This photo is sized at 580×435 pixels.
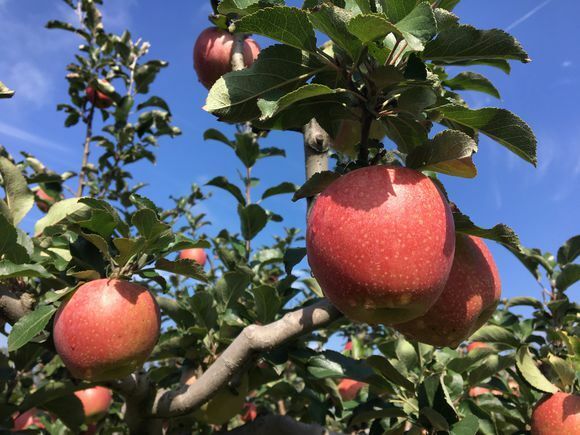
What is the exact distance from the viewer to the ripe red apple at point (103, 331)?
1.30 m

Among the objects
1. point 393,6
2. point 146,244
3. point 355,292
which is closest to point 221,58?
point 146,244

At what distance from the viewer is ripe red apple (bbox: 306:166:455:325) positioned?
0.88 metres

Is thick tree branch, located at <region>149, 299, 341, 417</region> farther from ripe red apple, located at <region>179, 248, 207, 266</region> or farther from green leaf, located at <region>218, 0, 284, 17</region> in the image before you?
ripe red apple, located at <region>179, 248, 207, 266</region>

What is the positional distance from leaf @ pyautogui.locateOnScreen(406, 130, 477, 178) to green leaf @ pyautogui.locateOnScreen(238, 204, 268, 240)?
4.60 ft

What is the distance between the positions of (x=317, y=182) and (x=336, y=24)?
35 cm

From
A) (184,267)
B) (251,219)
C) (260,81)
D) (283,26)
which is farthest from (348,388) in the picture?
(283,26)

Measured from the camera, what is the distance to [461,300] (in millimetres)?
1065

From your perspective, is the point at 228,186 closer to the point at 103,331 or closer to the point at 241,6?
the point at 103,331

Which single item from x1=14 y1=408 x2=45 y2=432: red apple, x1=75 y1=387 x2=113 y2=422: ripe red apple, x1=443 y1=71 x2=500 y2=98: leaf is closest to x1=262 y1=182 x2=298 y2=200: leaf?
x1=443 y1=71 x2=500 y2=98: leaf

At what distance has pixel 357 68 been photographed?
→ 101 cm

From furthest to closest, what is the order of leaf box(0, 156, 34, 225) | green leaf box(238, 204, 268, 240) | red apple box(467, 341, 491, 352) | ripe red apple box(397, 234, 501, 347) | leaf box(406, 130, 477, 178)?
green leaf box(238, 204, 268, 240) < red apple box(467, 341, 491, 352) < leaf box(0, 156, 34, 225) < ripe red apple box(397, 234, 501, 347) < leaf box(406, 130, 477, 178)

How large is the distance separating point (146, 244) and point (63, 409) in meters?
0.92

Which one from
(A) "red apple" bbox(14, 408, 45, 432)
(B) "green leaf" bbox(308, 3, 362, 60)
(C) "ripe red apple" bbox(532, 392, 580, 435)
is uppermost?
(B) "green leaf" bbox(308, 3, 362, 60)

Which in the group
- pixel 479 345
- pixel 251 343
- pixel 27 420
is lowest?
pixel 27 420
